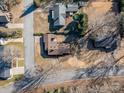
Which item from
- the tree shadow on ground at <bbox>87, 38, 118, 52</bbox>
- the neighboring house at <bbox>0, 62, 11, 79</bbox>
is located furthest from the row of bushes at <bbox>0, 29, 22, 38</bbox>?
the tree shadow on ground at <bbox>87, 38, 118, 52</bbox>

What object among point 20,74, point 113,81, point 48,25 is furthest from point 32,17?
point 113,81

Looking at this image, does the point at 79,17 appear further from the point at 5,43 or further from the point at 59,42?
the point at 5,43

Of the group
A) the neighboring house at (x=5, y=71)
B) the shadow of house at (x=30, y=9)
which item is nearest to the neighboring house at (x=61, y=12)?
the shadow of house at (x=30, y=9)

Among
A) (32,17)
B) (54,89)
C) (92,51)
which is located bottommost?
(54,89)

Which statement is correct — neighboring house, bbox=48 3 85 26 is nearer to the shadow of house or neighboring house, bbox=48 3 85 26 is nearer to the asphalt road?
the shadow of house

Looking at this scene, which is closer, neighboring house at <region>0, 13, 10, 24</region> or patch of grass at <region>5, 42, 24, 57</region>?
neighboring house at <region>0, 13, 10, 24</region>
